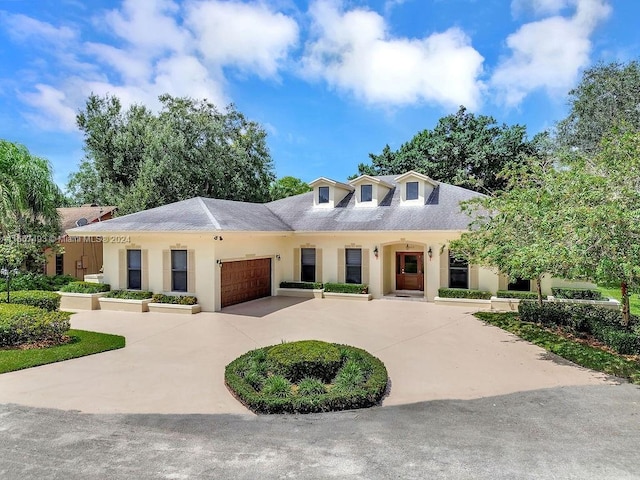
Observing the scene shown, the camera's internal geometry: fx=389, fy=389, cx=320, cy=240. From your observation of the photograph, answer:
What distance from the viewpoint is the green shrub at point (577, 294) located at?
1436 cm

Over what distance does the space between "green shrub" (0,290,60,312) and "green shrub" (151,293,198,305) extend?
311cm

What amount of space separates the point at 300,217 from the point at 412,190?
5.58m

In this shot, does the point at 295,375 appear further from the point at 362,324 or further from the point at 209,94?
the point at 209,94

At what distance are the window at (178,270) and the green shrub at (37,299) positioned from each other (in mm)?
3812

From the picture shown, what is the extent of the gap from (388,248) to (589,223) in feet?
36.5

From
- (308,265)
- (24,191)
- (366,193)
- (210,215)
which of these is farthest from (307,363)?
(24,191)

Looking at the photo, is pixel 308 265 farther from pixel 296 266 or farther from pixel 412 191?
pixel 412 191

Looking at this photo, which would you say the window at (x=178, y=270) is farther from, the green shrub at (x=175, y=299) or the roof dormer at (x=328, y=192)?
the roof dormer at (x=328, y=192)

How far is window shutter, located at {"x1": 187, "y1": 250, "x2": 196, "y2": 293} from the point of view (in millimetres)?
14719

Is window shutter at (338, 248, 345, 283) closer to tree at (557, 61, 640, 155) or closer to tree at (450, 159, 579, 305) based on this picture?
tree at (450, 159, 579, 305)

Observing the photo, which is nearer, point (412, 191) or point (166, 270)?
point (166, 270)

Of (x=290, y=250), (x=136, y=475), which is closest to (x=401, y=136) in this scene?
(x=290, y=250)

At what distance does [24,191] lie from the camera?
18.6 m

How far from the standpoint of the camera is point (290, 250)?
62.2ft
